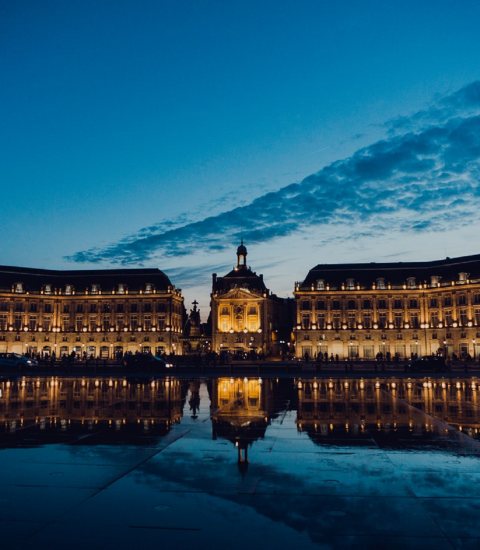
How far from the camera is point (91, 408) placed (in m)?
16.5

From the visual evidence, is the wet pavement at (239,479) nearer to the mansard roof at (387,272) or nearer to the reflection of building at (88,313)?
the mansard roof at (387,272)

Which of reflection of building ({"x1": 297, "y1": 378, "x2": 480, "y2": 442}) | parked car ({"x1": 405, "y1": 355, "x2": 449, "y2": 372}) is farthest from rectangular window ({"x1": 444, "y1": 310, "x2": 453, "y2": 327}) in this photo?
reflection of building ({"x1": 297, "y1": 378, "x2": 480, "y2": 442})

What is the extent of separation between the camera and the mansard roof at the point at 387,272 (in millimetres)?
90062

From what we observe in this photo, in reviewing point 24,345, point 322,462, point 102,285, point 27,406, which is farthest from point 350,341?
point 322,462

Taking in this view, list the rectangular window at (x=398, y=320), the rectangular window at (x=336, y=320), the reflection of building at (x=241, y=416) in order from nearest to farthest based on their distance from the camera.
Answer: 1. the reflection of building at (x=241, y=416)
2. the rectangular window at (x=398, y=320)
3. the rectangular window at (x=336, y=320)

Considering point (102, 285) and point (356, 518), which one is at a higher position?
point (102, 285)

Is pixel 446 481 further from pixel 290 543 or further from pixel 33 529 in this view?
pixel 33 529

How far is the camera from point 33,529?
19.6ft

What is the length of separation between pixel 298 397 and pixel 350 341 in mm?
74228

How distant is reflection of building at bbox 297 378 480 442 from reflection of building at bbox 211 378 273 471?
1078 millimetres

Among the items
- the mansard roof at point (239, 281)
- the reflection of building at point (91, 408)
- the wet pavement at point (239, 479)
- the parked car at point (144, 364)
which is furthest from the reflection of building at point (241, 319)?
the wet pavement at point (239, 479)

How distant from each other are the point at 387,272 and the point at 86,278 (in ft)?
180

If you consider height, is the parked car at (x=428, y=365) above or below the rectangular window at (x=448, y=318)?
below

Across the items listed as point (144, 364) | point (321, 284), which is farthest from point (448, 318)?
point (144, 364)
